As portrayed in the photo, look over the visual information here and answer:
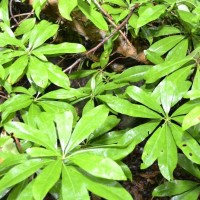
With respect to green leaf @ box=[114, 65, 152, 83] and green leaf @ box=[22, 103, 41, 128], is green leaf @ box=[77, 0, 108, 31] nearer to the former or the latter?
green leaf @ box=[114, 65, 152, 83]

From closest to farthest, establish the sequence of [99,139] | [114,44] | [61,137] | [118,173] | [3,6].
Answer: [118,173] < [61,137] < [99,139] < [3,6] < [114,44]

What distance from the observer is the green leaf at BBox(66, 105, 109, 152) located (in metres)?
1.02

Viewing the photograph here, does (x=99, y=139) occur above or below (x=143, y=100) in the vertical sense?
below

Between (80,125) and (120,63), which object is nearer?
(80,125)

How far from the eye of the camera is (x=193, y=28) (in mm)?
1441

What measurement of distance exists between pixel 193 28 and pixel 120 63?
652 millimetres

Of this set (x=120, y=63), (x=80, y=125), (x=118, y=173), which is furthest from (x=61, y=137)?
(x=120, y=63)

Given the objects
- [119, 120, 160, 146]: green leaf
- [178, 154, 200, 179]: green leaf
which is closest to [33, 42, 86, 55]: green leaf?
[119, 120, 160, 146]: green leaf

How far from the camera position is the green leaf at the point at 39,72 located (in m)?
1.25

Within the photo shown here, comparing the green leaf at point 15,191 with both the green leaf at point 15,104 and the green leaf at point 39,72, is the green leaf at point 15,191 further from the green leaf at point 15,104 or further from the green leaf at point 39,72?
the green leaf at point 39,72

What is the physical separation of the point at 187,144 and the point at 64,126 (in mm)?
449

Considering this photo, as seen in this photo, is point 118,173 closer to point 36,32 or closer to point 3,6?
point 36,32

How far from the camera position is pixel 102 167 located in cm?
89

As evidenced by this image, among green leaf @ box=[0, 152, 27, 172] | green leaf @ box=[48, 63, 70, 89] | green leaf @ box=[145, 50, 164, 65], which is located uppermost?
green leaf @ box=[145, 50, 164, 65]
